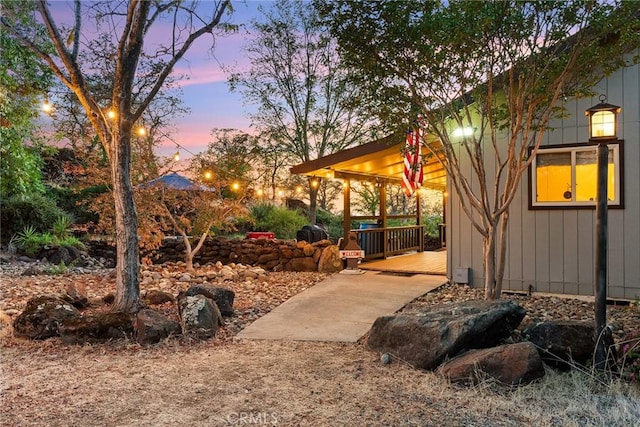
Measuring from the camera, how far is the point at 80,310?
5418mm

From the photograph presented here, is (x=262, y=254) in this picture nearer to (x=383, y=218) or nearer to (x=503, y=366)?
(x=383, y=218)

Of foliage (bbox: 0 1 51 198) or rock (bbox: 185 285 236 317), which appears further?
foliage (bbox: 0 1 51 198)

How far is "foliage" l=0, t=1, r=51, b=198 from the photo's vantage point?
722cm

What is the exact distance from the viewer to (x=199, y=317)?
4594 millimetres

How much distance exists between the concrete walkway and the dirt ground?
0.40m

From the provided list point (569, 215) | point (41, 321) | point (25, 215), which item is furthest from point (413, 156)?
point (25, 215)

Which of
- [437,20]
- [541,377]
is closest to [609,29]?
[437,20]

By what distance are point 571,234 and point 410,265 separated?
3.40 metres

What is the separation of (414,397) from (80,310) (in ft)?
13.6

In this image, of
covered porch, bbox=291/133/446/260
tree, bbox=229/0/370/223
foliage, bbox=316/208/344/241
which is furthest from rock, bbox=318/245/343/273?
foliage, bbox=316/208/344/241

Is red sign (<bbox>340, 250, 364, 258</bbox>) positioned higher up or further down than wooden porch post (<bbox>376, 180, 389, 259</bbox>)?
further down

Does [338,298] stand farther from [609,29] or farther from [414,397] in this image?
[609,29]

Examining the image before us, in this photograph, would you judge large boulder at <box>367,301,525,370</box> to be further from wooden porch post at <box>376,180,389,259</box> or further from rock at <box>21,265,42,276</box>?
rock at <box>21,265,42,276</box>

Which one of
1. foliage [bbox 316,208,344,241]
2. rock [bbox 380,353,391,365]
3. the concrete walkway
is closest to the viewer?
rock [bbox 380,353,391,365]
